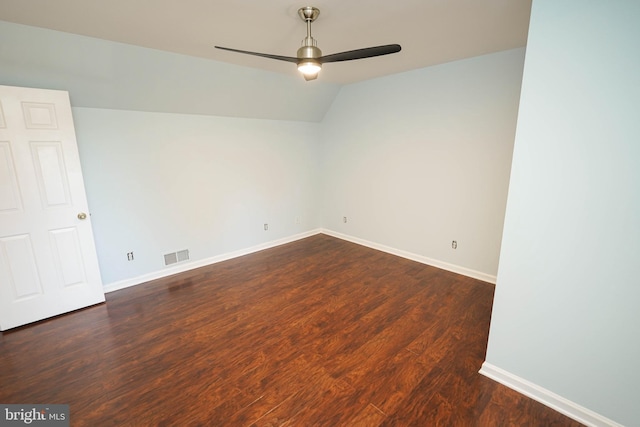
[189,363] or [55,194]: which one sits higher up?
[55,194]

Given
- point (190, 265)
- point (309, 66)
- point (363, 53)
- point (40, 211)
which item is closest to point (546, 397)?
point (363, 53)

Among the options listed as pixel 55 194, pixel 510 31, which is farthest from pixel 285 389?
pixel 510 31

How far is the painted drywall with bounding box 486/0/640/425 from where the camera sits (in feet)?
4.62

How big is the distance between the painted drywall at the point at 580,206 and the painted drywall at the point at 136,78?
2.98 metres

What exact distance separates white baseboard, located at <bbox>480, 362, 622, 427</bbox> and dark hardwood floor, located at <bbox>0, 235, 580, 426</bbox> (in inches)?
2.1

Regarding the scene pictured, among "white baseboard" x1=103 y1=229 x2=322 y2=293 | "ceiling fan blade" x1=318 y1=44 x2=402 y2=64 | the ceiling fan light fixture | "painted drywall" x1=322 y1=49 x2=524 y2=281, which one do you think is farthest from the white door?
"painted drywall" x1=322 y1=49 x2=524 y2=281

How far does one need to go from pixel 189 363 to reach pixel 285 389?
32.1 inches

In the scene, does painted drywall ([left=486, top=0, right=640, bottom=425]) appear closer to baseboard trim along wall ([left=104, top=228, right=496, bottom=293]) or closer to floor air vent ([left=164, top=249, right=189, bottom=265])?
baseboard trim along wall ([left=104, top=228, right=496, bottom=293])

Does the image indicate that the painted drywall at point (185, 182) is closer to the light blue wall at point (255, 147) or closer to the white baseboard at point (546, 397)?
the light blue wall at point (255, 147)

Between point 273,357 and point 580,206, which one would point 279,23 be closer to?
point 580,206

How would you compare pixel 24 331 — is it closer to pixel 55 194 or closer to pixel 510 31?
pixel 55 194

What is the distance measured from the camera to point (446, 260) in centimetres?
371

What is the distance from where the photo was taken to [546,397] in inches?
70.0

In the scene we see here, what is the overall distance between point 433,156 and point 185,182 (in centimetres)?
331
